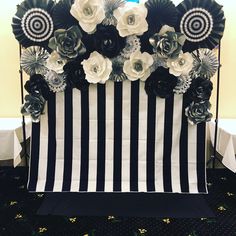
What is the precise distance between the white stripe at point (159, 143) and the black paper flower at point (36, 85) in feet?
→ 2.33

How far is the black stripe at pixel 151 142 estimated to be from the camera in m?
1.67

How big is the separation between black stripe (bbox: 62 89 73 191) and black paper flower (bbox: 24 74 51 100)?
0.46ft

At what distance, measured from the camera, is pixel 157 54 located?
1.55m

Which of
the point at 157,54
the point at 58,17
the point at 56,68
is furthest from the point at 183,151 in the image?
the point at 58,17

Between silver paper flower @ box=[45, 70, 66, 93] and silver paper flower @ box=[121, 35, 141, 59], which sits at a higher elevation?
silver paper flower @ box=[121, 35, 141, 59]

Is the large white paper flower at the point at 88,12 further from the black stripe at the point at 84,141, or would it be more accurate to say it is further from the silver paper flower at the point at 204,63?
the silver paper flower at the point at 204,63

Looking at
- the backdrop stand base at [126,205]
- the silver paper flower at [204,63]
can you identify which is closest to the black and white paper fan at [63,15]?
the silver paper flower at [204,63]

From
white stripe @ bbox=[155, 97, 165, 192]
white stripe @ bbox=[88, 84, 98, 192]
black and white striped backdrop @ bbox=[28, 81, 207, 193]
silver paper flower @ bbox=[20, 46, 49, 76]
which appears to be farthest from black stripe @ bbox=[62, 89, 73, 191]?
white stripe @ bbox=[155, 97, 165, 192]

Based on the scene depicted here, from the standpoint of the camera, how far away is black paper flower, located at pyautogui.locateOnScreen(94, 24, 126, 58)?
152 centimetres

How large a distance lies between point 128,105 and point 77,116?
1.09 ft

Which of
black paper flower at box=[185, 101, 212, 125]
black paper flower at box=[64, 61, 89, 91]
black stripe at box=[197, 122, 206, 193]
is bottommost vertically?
black stripe at box=[197, 122, 206, 193]

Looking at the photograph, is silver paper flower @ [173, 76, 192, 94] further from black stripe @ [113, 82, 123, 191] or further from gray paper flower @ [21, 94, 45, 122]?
gray paper flower @ [21, 94, 45, 122]

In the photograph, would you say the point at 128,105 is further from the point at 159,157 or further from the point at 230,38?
the point at 230,38

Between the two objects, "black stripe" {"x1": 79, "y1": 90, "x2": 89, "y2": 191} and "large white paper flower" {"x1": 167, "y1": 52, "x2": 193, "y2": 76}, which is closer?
"large white paper flower" {"x1": 167, "y1": 52, "x2": 193, "y2": 76}
